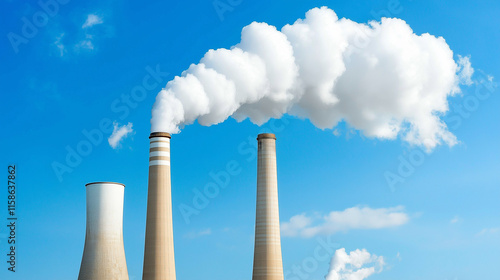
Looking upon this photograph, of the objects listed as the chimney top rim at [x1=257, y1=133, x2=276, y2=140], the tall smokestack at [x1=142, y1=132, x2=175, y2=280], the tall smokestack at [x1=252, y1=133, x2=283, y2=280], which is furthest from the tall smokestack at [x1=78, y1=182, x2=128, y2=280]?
the chimney top rim at [x1=257, y1=133, x2=276, y2=140]

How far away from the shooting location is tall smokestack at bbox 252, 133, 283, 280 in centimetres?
2908

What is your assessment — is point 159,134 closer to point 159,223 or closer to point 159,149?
point 159,149

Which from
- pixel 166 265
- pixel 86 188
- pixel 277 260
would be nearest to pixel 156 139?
pixel 86 188

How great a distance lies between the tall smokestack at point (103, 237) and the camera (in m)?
24.1

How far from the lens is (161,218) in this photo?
26.3 m

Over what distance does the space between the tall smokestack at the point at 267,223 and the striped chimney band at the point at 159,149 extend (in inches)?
210

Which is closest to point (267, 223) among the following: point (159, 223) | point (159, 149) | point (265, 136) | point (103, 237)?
point (265, 136)

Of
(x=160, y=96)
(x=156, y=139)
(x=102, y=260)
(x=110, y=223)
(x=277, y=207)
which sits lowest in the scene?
(x=102, y=260)

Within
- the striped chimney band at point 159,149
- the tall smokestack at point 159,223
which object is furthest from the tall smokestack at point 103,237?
the striped chimney band at point 159,149

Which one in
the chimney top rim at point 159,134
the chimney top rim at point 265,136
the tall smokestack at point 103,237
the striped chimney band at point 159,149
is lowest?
the tall smokestack at point 103,237

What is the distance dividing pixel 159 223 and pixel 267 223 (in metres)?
5.82

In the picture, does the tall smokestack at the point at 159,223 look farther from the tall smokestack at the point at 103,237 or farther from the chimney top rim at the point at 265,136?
the chimney top rim at the point at 265,136

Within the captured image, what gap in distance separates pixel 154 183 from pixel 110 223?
3032 millimetres

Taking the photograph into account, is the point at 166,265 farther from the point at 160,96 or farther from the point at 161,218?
the point at 160,96
